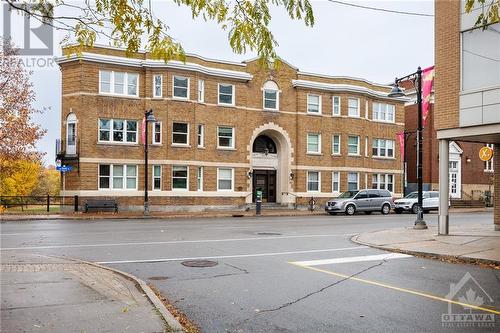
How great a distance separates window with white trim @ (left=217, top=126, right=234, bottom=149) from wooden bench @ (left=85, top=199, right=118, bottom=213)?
29.4 ft

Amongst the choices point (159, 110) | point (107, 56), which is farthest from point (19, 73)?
point (159, 110)

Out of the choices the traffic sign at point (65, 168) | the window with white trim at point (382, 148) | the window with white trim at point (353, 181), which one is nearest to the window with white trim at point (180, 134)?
the traffic sign at point (65, 168)

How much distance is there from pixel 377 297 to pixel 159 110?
27337 millimetres

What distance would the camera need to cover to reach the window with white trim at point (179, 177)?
110ft

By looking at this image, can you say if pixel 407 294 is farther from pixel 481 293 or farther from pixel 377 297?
pixel 481 293

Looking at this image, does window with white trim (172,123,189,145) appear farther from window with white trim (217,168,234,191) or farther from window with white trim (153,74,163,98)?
window with white trim (217,168,234,191)

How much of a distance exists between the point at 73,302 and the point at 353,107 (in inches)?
1444

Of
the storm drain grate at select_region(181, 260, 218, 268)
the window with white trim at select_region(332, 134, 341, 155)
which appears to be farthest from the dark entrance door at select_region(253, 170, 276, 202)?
the storm drain grate at select_region(181, 260, 218, 268)

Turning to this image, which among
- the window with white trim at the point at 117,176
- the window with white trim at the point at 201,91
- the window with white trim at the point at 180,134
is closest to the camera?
the window with white trim at the point at 117,176

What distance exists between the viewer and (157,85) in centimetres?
3306

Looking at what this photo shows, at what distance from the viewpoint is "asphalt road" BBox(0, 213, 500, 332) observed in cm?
632

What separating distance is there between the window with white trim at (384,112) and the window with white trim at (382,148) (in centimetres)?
191

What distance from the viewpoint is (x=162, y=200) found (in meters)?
32.8
